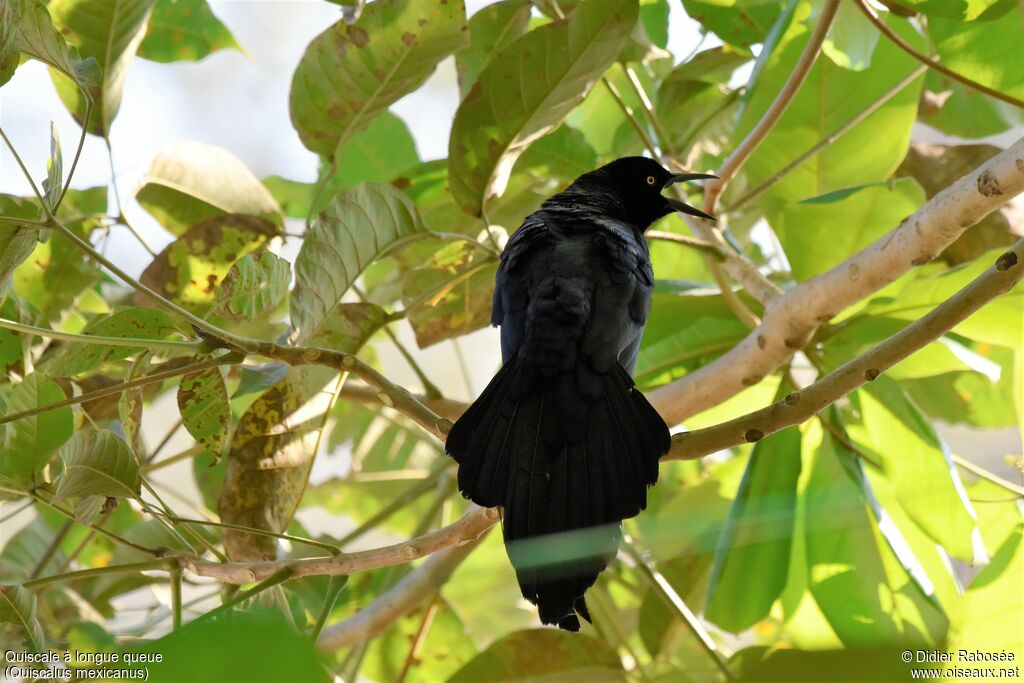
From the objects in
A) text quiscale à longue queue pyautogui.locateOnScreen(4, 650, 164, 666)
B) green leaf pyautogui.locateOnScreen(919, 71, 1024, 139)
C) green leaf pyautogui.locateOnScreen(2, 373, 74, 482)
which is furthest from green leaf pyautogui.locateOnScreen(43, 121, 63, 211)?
green leaf pyautogui.locateOnScreen(919, 71, 1024, 139)

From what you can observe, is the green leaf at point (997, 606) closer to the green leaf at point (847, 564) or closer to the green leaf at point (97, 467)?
the green leaf at point (847, 564)

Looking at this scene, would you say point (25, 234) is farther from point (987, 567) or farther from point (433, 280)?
point (987, 567)

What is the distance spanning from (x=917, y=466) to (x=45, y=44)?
1.83m

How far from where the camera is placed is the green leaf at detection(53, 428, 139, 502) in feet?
5.07

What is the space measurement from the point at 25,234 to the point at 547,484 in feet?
2.94

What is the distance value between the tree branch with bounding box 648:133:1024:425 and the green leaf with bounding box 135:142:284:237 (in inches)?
44.3

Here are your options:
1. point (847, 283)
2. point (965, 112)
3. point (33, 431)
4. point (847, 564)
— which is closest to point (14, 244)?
point (33, 431)

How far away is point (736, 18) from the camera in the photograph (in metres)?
2.37

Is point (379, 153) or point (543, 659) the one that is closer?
point (543, 659)

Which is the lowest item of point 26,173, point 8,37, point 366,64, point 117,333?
point 117,333

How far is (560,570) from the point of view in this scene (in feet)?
4.56

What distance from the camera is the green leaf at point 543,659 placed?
2.11 meters

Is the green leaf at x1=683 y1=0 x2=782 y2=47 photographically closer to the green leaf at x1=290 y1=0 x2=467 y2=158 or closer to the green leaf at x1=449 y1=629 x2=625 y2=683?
the green leaf at x1=290 y1=0 x2=467 y2=158

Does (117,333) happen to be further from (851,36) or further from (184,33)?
(851,36)
